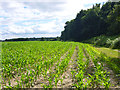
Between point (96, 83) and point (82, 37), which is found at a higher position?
point (82, 37)

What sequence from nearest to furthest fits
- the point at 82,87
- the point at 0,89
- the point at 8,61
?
the point at 82,87 < the point at 0,89 < the point at 8,61

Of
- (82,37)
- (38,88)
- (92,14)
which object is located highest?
(92,14)

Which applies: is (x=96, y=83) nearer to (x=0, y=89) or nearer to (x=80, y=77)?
(x=80, y=77)

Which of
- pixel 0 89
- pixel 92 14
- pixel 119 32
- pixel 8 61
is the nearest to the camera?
pixel 0 89

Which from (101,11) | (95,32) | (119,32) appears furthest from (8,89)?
(101,11)

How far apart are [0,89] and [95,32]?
42.1m

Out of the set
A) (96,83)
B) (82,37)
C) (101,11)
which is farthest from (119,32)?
(96,83)

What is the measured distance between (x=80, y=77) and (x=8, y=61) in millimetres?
6201

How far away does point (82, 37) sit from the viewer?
164ft

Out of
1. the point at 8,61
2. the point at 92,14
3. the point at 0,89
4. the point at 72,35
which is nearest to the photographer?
the point at 0,89

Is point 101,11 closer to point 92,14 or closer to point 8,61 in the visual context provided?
point 92,14

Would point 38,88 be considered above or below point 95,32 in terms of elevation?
below

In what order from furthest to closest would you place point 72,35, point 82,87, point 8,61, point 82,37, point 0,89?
1. point 72,35
2. point 82,37
3. point 8,61
4. point 0,89
5. point 82,87

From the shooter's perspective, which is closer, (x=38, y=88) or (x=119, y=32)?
(x=38, y=88)
